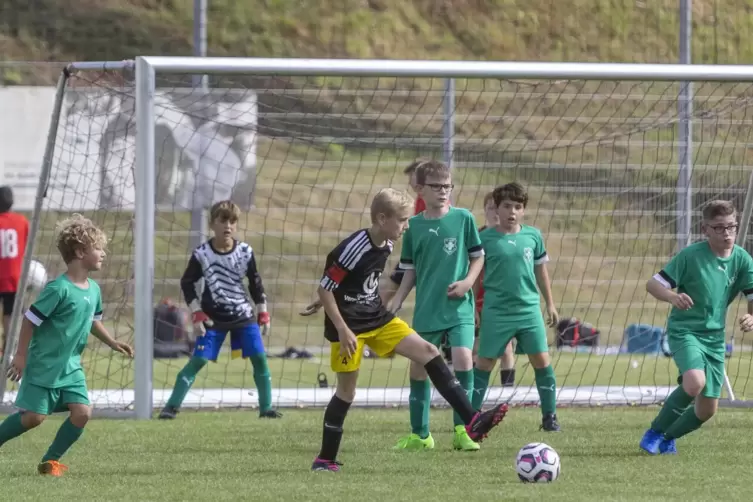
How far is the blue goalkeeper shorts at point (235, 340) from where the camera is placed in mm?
9797

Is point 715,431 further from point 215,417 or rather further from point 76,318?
point 76,318

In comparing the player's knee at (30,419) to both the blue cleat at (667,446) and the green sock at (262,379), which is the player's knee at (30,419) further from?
the blue cleat at (667,446)

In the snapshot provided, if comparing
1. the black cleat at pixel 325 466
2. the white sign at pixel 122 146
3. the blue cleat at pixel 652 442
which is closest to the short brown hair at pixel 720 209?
the blue cleat at pixel 652 442

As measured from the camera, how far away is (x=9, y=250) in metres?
13.4

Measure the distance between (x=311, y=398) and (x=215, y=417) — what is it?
1.36 m

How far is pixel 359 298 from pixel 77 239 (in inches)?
56.2

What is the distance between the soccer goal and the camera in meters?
9.48

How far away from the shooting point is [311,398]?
35.6ft

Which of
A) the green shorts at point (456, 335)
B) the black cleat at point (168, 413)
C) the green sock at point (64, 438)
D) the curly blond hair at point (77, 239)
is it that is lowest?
the green sock at point (64, 438)

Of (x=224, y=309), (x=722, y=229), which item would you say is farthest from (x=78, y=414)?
(x=722, y=229)

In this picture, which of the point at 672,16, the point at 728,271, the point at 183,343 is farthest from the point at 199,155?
the point at 672,16

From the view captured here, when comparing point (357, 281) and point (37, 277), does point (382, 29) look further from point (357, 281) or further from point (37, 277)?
point (357, 281)

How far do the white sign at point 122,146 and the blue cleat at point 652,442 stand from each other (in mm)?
Result: 4310

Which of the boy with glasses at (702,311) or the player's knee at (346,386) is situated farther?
the boy with glasses at (702,311)
